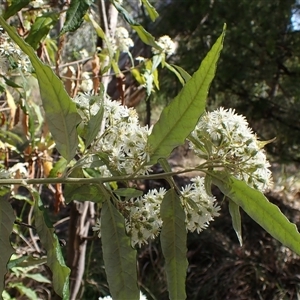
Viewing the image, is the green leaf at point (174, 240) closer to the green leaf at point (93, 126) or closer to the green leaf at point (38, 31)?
the green leaf at point (93, 126)

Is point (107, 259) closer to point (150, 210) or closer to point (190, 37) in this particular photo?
point (150, 210)

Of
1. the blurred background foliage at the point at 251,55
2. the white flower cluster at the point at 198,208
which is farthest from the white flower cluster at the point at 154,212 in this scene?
the blurred background foliage at the point at 251,55

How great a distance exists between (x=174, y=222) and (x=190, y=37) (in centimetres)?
291

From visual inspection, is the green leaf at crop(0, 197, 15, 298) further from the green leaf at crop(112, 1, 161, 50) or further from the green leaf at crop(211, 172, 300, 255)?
the green leaf at crop(112, 1, 161, 50)

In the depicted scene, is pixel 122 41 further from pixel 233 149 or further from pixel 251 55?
pixel 251 55

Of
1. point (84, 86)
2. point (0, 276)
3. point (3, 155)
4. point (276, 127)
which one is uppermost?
point (276, 127)

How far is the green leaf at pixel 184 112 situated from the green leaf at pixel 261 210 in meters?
0.08

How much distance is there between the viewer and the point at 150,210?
0.68 metres

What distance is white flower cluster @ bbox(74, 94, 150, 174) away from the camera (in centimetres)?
64

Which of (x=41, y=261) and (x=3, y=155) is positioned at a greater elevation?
(x=3, y=155)

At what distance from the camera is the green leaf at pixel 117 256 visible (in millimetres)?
571

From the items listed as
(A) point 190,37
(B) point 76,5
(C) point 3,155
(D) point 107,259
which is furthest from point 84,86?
(A) point 190,37

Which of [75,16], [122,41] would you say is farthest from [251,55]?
[75,16]

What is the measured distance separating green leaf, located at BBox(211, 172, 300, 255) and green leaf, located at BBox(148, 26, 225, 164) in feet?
0.27
